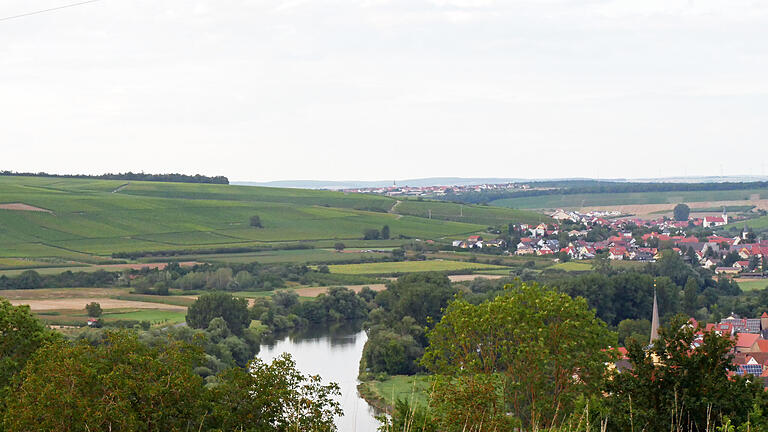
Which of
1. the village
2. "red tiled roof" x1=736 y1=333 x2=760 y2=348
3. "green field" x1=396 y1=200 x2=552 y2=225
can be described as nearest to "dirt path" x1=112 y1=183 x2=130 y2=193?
"green field" x1=396 y1=200 x2=552 y2=225

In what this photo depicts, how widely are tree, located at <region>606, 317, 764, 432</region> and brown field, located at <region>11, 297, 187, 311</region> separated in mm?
46551

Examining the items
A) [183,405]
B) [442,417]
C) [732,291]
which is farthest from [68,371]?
[732,291]

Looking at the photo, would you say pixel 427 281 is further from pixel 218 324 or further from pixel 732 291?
pixel 732 291

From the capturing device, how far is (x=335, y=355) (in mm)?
46906

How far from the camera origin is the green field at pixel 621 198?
552 ft

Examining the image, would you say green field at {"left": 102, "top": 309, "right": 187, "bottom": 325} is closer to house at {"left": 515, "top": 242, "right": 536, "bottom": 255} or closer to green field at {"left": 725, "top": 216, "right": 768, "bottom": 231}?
house at {"left": 515, "top": 242, "right": 536, "bottom": 255}

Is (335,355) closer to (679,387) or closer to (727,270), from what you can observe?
(679,387)

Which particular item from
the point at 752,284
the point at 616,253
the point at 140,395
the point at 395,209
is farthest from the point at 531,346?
the point at 395,209

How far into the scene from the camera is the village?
3447 inches

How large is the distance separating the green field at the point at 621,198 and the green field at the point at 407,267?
9499 cm

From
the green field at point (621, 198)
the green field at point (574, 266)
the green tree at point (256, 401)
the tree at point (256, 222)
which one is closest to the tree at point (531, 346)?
the green tree at point (256, 401)

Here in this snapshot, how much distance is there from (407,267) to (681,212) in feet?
274

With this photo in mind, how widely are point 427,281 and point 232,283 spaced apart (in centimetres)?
1874

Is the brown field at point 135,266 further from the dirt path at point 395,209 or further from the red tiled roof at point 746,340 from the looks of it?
the red tiled roof at point 746,340
